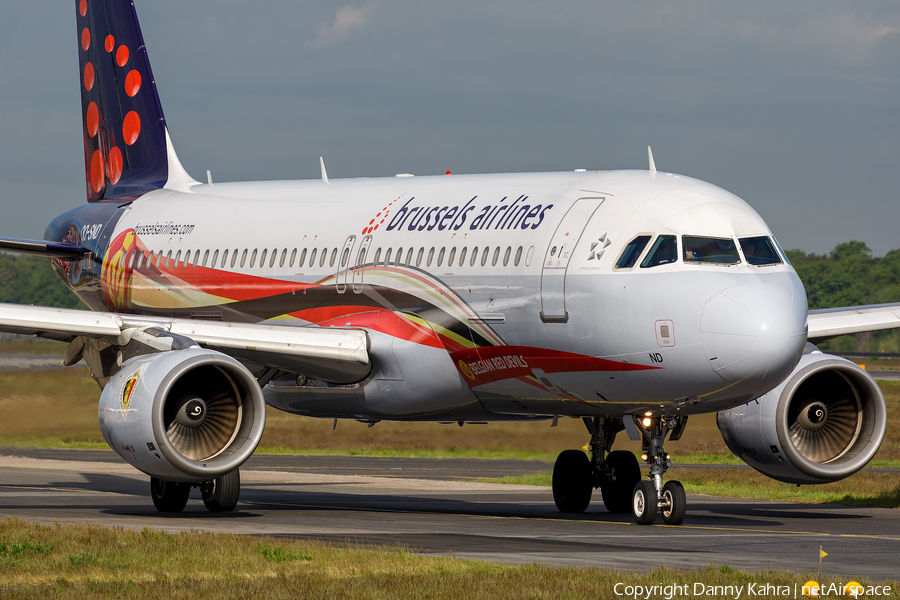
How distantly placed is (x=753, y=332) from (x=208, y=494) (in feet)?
29.8

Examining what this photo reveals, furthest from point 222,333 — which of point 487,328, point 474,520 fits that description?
point 474,520

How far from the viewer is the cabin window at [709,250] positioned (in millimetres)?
18469

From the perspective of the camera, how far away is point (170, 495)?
72.6 ft

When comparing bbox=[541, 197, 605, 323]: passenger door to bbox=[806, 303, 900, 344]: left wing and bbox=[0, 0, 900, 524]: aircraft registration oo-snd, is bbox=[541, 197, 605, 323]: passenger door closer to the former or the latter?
bbox=[0, 0, 900, 524]: aircraft registration oo-snd

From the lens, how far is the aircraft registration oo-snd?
1847 centimetres

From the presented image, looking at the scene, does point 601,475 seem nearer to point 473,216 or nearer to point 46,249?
point 473,216

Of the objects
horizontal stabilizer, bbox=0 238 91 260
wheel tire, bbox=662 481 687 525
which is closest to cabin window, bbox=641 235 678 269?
wheel tire, bbox=662 481 687 525

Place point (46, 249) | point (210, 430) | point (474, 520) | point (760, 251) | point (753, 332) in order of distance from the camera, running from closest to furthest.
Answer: point (753, 332), point (760, 251), point (210, 430), point (474, 520), point (46, 249)

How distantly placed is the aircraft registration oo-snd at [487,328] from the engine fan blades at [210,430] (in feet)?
0.10

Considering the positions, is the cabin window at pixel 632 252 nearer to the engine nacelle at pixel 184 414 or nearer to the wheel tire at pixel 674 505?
the wheel tire at pixel 674 505

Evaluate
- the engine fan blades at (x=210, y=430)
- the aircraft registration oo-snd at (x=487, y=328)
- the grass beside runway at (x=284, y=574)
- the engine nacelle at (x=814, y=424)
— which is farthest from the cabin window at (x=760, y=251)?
the engine fan blades at (x=210, y=430)

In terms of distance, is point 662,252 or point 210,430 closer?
point 662,252

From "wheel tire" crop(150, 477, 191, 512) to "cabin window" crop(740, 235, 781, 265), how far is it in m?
9.08

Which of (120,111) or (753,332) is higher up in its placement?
(120,111)
